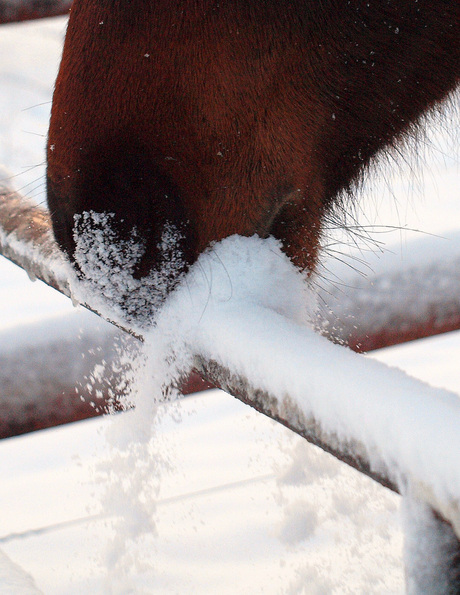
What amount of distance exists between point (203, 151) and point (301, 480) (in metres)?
0.49

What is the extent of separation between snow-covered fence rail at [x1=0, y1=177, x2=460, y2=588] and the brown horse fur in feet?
0.49

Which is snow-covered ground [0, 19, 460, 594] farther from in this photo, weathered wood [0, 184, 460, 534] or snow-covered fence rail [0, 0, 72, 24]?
snow-covered fence rail [0, 0, 72, 24]

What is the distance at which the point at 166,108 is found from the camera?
2.00 ft

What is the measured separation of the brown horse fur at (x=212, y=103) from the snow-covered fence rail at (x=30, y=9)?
113 cm

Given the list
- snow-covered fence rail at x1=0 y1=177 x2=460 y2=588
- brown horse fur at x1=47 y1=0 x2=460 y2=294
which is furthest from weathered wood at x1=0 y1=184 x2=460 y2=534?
brown horse fur at x1=47 y1=0 x2=460 y2=294

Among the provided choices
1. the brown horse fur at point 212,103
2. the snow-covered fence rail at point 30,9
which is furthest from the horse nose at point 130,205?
the snow-covered fence rail at point 30,9

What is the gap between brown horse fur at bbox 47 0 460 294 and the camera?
59cm

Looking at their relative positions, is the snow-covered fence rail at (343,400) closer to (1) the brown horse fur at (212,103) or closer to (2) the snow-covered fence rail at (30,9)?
(1) the brown horse fur at (212,103)

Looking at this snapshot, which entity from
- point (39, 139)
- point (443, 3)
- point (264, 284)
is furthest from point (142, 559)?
point (39, 139)

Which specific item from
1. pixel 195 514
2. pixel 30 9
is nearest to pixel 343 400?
pixel 195 514

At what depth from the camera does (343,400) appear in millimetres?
327

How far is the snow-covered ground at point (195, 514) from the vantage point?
2.53 feet

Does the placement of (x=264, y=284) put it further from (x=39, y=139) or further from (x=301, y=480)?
(x=39, y=139)

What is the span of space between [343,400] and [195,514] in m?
0.67
